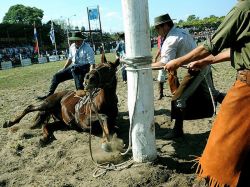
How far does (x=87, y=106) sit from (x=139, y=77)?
2680mm

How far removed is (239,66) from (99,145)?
369cm

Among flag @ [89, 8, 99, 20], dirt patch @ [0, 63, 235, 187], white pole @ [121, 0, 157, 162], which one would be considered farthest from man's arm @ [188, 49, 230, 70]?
flag @ [89, 8, 99, 20]

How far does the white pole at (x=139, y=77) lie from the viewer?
16.1ft

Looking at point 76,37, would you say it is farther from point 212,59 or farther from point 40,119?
point 212,59

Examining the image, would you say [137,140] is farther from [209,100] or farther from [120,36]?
[120,36]

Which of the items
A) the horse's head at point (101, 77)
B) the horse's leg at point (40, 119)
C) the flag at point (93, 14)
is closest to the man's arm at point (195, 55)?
the horse's head at point (101, 77)

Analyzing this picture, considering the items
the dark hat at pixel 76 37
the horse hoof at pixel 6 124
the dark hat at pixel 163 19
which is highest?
the dark hat at pixel 163 19

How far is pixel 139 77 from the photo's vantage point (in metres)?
5.08

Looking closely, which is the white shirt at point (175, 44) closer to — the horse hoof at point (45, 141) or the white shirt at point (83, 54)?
the horse hoof at point (45, 141)

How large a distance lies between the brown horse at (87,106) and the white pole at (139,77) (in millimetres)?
1255

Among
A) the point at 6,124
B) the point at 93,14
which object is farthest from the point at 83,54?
the point at 93,14

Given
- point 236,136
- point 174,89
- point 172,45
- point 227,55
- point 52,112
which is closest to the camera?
point 236,136

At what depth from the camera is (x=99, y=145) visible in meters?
6.77

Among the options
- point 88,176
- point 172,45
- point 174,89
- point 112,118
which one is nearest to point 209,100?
point 174,89
